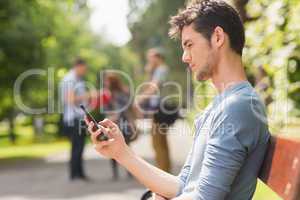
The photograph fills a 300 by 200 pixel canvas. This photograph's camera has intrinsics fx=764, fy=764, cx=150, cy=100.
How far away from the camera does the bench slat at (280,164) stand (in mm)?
3480

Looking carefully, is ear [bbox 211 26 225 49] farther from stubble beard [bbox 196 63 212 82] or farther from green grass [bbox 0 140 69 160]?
green grass [bbox 0 140 69 160]

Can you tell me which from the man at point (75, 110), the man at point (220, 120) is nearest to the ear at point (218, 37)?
the man at point (220, 120)

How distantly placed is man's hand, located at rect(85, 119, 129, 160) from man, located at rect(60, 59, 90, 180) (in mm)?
9106

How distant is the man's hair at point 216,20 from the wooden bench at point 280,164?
0.50 m

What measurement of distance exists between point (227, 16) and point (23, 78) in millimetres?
19075

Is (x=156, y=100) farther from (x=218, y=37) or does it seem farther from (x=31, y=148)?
(x=31, y=148)

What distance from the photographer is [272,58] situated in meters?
6.13

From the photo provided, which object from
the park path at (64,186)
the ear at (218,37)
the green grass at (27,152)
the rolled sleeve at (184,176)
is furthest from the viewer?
the green grass at (27,152)

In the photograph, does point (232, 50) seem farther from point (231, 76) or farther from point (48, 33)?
point (48, 33)

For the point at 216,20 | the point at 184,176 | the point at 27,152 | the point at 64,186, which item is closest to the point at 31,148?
the point at 27,152

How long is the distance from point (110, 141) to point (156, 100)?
7.05 meters

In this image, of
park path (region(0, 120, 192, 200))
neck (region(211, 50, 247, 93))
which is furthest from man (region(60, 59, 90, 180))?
neck (region(211, 50, 247, 93))

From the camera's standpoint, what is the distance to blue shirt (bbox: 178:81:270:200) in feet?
10.6

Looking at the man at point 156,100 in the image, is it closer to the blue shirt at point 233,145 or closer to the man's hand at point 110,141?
the man's hand at point 110,141
